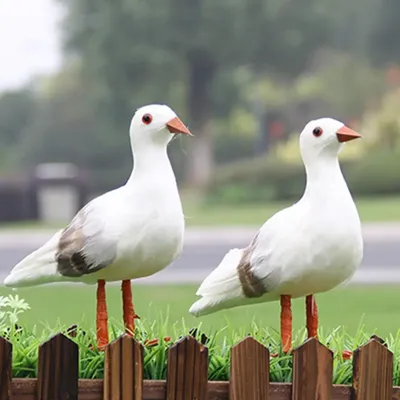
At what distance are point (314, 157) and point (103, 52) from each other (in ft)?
107

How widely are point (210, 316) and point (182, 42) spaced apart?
90.8 ft

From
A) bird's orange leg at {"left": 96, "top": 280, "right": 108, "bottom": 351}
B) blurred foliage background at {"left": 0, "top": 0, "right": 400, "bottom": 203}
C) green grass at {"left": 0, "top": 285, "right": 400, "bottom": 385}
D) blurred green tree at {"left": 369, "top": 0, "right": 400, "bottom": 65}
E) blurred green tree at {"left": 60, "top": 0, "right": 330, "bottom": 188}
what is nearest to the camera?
green grass at {"left": 0, "top": 285, "right": 400, "bottom": 385}

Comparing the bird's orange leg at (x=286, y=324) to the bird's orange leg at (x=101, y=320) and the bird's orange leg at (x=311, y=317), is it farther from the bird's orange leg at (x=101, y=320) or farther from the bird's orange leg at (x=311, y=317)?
the bird's orange leg at (x=101, y=320)

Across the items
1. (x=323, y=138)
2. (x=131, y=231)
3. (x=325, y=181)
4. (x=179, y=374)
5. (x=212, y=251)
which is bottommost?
(x=179, y=374)

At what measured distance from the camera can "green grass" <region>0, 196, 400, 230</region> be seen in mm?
19422

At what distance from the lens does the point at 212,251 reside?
49.2ft

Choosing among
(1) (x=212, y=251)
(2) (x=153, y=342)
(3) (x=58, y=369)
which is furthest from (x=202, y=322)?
(1) (x=212, y=251)

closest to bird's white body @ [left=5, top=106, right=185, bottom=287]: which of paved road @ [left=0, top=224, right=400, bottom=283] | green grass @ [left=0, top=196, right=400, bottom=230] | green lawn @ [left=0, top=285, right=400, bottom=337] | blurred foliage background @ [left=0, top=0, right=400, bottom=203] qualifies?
green lawn @ [left=0, top=285, right=400, bottom=337]

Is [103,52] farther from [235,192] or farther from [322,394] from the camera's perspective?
[322,394]

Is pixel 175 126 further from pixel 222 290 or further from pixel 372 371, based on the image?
pixel 372 371

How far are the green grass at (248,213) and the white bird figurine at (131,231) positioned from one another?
15.1 metres

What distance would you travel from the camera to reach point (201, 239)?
54.5 ft

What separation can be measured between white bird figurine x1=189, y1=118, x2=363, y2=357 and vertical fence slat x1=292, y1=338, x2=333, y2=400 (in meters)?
0.26

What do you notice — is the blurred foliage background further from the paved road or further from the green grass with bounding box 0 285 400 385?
the green grass with bounding box 0 285 400 385
